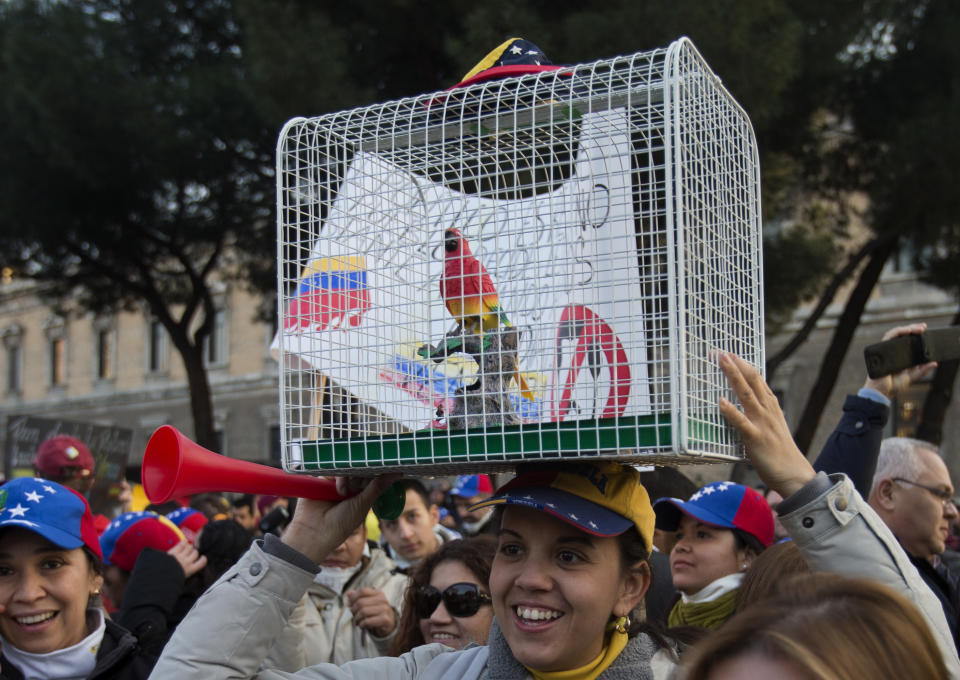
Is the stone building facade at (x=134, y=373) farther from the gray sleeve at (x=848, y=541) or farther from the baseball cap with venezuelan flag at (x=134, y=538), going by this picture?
the gray sleeve at (x=848, y=541)

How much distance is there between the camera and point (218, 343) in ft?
94.6

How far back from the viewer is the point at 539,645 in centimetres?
187

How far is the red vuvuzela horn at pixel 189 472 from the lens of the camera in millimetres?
1752

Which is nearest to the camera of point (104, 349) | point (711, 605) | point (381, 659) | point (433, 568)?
point (381, 659)

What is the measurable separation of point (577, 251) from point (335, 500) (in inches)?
28.9

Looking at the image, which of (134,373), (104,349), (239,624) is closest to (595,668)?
(239,624)

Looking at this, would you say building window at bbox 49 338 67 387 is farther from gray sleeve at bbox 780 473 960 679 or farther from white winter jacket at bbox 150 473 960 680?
gray sleeve at bbox 780 473 960 679

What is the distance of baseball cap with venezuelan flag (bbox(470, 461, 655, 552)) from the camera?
1.86 m

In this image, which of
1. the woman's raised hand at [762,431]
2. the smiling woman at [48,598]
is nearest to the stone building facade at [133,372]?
the smiling woman at [48,598]

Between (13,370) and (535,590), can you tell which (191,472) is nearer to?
(535,590)

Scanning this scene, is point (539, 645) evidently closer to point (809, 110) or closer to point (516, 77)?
point (516, 77)

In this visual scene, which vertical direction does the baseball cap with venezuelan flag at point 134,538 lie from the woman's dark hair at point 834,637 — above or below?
below

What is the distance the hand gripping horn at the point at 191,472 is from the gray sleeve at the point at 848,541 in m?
0.94

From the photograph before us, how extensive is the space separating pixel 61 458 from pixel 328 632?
1.68 meters
